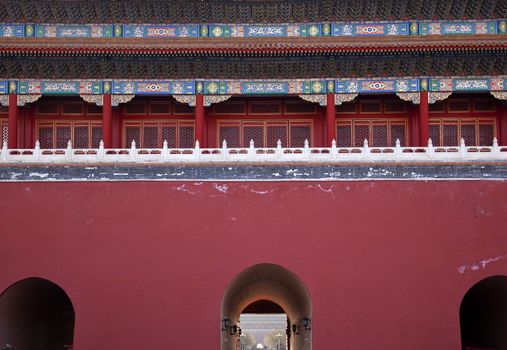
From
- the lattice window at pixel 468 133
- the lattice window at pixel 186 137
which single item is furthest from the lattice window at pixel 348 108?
the lattice window at pixel 186 137

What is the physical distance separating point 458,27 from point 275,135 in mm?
4783

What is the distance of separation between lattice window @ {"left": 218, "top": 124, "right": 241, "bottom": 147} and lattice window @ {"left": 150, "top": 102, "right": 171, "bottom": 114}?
1.34 metres

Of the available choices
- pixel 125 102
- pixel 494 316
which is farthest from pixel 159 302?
pixel 494 316

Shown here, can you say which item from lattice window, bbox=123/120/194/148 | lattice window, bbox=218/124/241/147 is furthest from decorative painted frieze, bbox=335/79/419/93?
lattice window, bbox=123/120/194/148

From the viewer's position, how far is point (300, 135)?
1706cm

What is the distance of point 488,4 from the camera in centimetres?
1586

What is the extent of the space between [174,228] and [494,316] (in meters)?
7.41

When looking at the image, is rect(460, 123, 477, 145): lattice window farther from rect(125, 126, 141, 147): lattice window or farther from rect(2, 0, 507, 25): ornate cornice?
rect(125, 126, 141, 147): lattice window

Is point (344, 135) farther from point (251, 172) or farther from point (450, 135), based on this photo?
point (251, 172)

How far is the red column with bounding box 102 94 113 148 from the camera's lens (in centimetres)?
1614

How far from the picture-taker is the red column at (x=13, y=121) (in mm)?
16141

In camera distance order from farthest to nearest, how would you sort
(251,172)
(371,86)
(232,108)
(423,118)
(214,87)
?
(232,108), (214,87), (371,86), (423,118), (251,172)

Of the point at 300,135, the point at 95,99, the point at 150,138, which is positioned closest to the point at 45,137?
the point at 95,99

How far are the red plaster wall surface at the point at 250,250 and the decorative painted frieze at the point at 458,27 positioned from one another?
3706 millimetres
